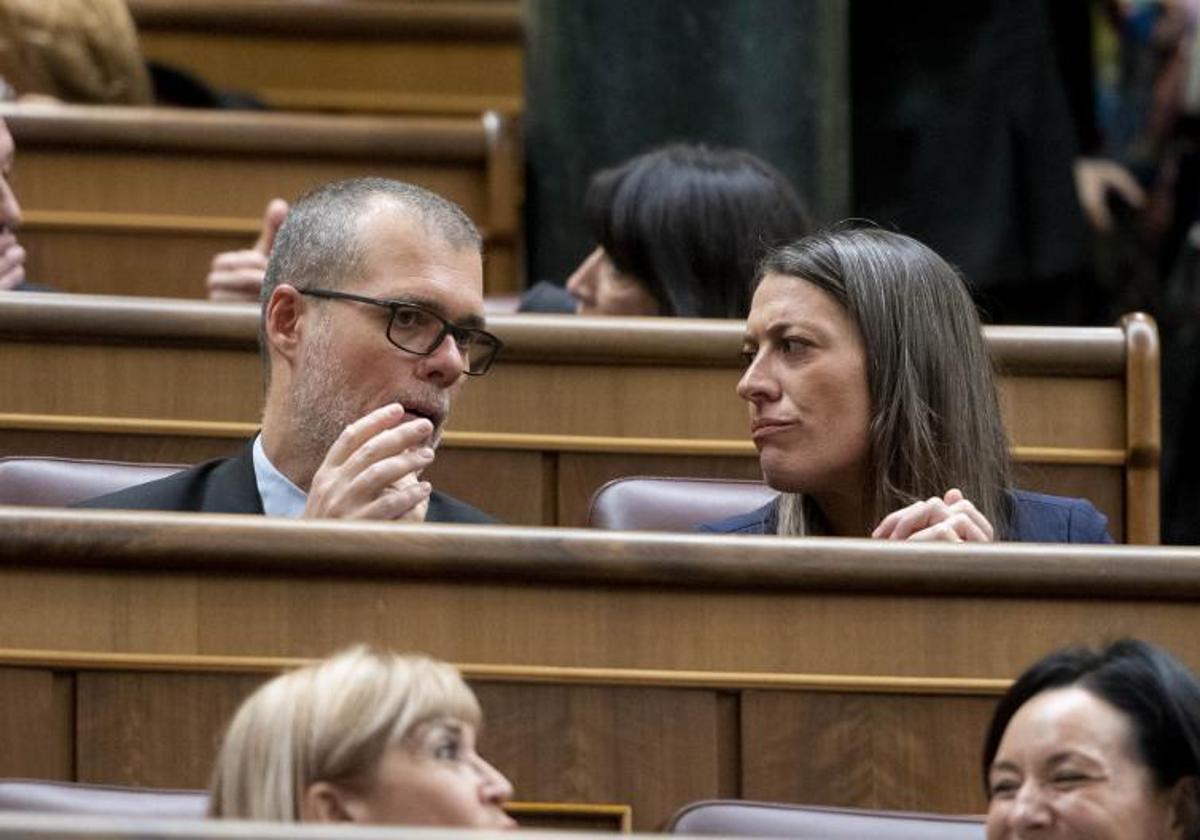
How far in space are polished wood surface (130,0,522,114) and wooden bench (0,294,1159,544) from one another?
1836 mm

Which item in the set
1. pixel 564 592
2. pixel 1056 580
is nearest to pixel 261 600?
pixel 564 592

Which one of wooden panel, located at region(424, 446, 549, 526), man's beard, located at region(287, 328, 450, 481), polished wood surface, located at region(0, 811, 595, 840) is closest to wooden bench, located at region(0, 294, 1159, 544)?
wooden panel, located at region(424, 446, 549, 526)

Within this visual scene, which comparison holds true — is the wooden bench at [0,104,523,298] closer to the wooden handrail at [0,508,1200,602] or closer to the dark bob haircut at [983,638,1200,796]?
the wooden handrail at [0,508,1200,602]

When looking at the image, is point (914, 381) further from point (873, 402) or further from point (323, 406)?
point (323, 406)

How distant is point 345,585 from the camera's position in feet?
7.28

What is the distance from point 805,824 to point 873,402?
0.76 metres

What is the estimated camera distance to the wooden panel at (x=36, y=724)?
7.18ft

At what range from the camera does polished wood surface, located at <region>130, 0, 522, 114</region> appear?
484 cm

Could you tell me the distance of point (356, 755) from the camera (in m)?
1.75

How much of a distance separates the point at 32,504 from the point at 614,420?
2.41 feet

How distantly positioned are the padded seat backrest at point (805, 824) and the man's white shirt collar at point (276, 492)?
702mm

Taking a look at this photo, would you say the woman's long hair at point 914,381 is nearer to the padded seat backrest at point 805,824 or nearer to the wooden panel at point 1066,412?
the wooden panel at point 1066,412

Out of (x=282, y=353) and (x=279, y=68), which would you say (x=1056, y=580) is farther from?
(x=279, y=68)

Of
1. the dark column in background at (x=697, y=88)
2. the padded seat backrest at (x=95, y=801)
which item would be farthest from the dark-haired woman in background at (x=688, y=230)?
the padded seat backrest at (x=95, y=801)
